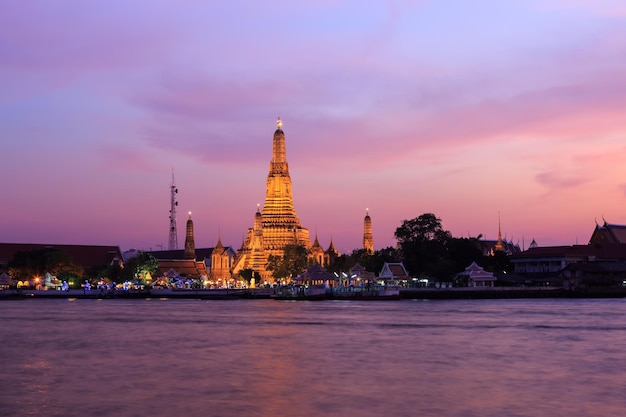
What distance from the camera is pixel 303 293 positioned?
10338 centimetres

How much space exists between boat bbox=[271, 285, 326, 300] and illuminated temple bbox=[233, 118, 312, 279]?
3627 cm

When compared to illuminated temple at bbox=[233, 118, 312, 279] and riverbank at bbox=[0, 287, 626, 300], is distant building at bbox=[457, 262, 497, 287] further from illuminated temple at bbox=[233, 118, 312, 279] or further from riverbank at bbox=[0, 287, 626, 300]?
illuminated temple at bbox=[233, 118, 312, 279]

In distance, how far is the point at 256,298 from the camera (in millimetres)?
112438

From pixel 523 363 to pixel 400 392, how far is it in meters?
9.71

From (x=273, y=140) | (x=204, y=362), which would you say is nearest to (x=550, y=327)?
(x=204, y=362)

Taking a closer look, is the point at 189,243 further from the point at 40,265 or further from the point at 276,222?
the point at 40,265

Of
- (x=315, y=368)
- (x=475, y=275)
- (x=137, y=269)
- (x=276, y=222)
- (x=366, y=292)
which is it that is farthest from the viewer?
(x=276, y=222)

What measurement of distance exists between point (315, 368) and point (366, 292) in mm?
67495

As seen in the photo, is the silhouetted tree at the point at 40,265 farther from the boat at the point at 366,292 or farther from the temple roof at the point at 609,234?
the temple roof at the point at 609,234

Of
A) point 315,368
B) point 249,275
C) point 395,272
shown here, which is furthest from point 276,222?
point 315,368

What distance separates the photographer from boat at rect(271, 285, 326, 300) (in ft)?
334

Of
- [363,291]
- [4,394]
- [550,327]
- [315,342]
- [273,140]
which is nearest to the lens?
[4,394]

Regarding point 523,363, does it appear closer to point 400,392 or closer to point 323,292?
point 400,392

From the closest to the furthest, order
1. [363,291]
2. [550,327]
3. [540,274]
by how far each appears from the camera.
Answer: [550,327], [363,291], [540,274]
